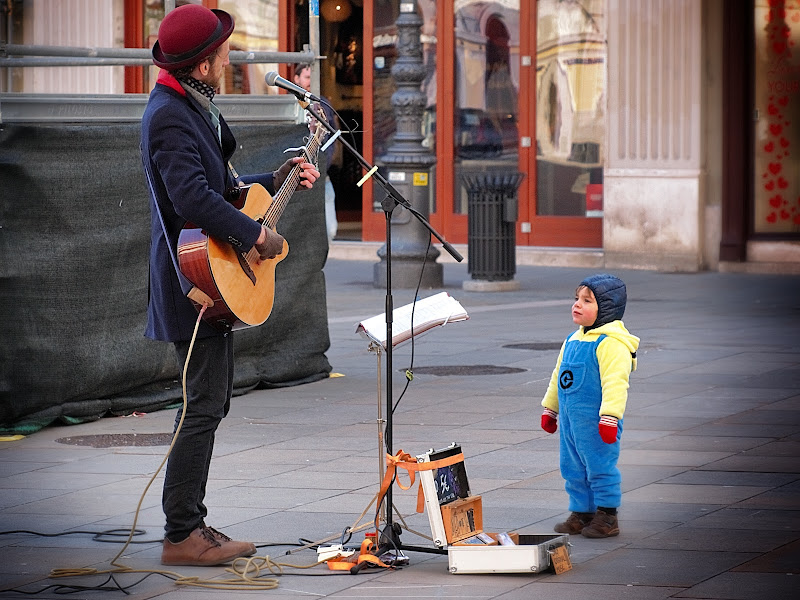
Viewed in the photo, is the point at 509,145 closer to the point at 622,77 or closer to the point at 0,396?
the point at 622,77

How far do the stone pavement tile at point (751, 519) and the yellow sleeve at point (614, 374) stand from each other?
66cm

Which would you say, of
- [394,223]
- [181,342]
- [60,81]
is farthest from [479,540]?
[60,81]

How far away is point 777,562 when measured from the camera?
5.49m

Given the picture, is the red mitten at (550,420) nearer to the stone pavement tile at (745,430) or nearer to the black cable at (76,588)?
the black cable at (76,588)

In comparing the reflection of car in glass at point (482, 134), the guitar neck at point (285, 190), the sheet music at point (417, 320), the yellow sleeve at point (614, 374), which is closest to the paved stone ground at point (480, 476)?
the sheet music at point (417, 320)

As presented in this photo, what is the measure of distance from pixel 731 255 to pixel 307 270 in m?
8.97

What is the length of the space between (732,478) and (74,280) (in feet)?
12.5

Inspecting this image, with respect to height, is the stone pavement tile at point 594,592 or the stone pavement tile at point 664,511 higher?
the stone pavement tile at point 594,592

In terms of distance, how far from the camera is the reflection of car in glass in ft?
65.1

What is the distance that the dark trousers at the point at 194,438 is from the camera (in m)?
5.62

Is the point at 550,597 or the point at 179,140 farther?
the point at 179,140

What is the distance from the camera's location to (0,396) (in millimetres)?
8203

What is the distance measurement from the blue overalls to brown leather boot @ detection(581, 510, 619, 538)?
0.04 metres

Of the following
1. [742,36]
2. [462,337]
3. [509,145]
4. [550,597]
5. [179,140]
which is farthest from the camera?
[509,145]
